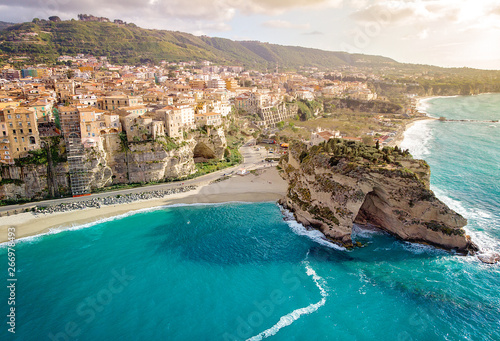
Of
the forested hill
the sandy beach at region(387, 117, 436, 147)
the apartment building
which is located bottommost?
the sandy beach at region(387, 117, 436, 147)

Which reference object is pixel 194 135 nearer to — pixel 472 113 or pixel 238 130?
pixel 238 130

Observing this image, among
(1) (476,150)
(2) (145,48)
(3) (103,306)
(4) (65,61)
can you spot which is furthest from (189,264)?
(2) (145,48)

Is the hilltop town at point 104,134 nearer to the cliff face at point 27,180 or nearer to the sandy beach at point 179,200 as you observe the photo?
the cliff face at point 27,180

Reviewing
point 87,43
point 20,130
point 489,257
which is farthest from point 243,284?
point 87,43

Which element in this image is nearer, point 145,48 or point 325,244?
point 325,244

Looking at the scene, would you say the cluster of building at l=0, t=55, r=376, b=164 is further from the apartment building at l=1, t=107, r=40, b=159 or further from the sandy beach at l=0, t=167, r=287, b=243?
the sandy beach at l=0, t=167, r=287, b=243

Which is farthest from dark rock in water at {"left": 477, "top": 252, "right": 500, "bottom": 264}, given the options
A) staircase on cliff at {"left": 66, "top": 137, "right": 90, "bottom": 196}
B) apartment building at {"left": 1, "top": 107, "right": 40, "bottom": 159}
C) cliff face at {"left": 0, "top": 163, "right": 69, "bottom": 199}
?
apartment building at {"left": 1, "top": 107, "right": 40, "bottom": 159}
